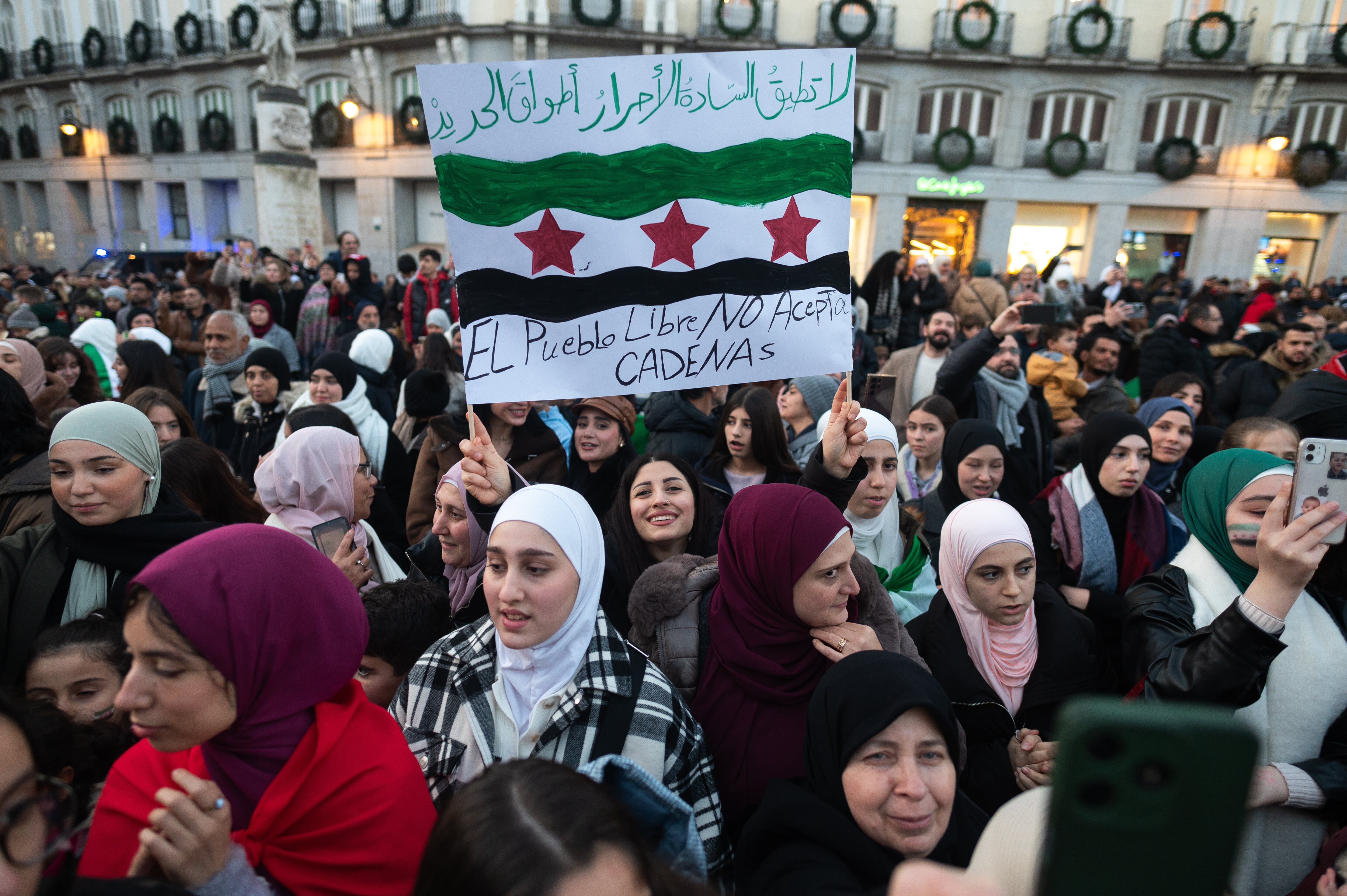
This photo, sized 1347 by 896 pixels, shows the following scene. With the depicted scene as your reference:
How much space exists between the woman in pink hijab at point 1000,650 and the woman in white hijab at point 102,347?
6635mm

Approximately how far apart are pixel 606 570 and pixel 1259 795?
2.10 meters

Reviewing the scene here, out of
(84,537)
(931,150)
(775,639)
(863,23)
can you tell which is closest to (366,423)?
(84,537)

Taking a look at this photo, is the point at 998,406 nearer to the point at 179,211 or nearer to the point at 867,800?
the point at 867,800

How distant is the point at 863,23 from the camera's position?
2461 centimetres

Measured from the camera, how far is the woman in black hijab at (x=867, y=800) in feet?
5.15

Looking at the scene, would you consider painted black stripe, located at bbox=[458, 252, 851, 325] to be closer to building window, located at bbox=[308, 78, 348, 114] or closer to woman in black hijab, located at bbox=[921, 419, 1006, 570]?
woman in black hijab, located at bbox=[921, 419, 1006, 570]

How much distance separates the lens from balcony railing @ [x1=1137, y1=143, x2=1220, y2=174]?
972 inches

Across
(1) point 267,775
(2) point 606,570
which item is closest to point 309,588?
(1) point 267,775

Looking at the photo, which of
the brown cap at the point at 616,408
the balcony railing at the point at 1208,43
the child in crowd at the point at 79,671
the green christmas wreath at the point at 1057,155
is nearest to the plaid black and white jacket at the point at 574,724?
the child in crowd at the point at 79,671

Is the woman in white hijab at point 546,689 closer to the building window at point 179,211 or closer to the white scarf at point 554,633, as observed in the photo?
the white scarf at point 554,633

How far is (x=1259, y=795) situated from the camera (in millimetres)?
1990

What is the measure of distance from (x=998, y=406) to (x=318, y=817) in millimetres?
4567

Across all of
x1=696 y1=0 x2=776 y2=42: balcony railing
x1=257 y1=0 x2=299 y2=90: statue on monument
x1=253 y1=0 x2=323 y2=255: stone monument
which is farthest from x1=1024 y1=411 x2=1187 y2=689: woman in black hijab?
x1=696 y1=0 x2=776 y2=42: balcony railing

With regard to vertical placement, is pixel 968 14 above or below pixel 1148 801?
above
